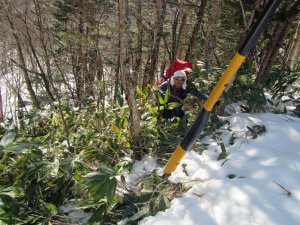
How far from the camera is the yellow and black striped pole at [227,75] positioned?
3.27ft

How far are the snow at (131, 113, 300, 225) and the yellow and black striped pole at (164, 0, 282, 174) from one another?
0.36 m

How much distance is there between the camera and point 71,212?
1771 mm

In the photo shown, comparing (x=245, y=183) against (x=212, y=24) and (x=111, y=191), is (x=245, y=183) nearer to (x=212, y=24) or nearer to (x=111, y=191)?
(x=111, y=191)

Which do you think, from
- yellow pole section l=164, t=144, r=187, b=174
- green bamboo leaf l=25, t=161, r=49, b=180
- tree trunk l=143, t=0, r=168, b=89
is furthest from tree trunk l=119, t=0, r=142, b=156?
green bamboo leaf l=25, t=161, r=49, b=180

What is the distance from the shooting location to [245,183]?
133 cm

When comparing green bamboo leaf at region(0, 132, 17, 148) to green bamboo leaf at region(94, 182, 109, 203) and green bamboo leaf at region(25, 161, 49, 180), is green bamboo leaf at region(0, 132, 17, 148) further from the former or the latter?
green bamboo leaf at region(94, 182, 109, 203)

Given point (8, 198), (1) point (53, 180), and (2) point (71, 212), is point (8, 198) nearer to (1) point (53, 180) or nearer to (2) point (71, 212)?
(1) point (53, 180)

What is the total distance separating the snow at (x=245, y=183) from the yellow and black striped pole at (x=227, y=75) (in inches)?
14.2

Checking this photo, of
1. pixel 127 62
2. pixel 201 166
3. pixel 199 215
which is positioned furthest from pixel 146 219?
pixel 127 62

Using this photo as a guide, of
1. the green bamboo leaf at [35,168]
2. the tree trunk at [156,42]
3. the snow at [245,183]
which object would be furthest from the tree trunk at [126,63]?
the green bamboo leaf at [35,168]

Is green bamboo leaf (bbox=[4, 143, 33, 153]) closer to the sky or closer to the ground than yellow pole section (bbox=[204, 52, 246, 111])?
closer to the ground

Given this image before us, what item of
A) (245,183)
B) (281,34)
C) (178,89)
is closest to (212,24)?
(178,89)

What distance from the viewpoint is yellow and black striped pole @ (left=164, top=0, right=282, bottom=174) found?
998mm

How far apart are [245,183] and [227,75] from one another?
2.74 ft
